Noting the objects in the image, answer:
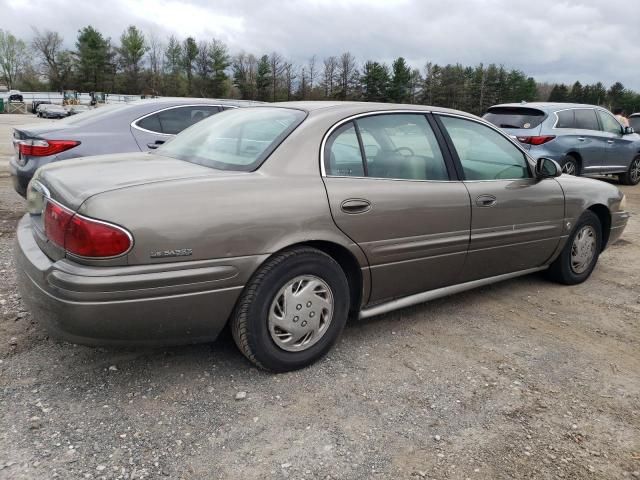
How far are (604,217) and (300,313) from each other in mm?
3251

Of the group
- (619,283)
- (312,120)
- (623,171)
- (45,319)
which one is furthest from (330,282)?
(623,171)

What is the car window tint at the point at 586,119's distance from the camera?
9.81 m

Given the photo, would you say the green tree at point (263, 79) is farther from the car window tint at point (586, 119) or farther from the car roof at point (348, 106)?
the car roof at point (348, 106)

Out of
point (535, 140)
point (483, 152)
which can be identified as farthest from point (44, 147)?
point (535, 140)

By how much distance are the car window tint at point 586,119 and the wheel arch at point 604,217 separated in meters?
5.72

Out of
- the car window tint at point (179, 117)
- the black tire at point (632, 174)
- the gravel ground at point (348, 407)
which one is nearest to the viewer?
the gravel ground at point (348, 407)

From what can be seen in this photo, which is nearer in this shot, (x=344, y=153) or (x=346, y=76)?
(x=344, y=153)

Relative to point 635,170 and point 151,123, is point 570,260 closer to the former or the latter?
point 151,123

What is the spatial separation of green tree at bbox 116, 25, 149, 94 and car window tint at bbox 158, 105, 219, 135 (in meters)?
80.1

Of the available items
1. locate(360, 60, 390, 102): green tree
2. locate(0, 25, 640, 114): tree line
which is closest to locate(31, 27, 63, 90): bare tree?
locate(0, 25, 640, 114): tree line

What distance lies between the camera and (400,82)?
6869cm

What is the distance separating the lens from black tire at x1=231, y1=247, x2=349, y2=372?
2691 millimetres

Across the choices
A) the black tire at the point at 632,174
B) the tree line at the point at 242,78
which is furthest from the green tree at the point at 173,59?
the black tire at the point at 632,174

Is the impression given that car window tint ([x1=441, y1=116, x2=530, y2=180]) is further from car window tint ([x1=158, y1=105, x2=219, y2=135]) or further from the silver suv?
the silver suv
